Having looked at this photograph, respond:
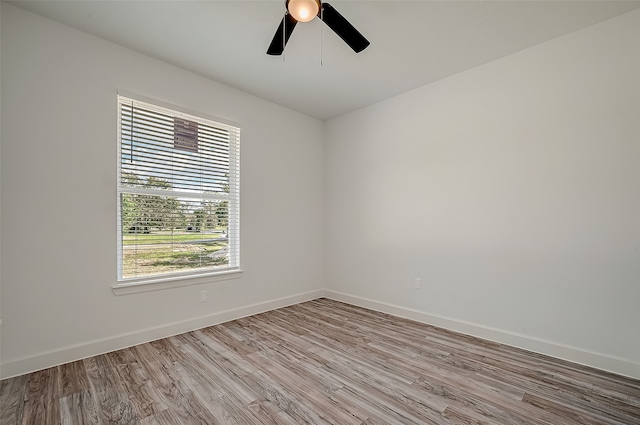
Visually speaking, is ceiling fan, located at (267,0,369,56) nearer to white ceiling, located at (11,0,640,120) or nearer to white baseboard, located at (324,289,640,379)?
white ceiling, located at (11,0,640,120)

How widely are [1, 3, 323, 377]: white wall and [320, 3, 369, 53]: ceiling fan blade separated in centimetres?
195

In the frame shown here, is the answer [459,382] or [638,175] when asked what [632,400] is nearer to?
[459,382]

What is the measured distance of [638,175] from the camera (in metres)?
2.22

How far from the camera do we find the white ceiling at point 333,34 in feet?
7.25

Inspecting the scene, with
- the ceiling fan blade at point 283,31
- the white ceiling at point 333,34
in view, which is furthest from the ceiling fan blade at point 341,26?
the white ceiling at point 333,34

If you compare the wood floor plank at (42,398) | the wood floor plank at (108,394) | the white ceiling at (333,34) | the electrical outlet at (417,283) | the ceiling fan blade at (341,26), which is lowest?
the wood floor plank at (108,394)

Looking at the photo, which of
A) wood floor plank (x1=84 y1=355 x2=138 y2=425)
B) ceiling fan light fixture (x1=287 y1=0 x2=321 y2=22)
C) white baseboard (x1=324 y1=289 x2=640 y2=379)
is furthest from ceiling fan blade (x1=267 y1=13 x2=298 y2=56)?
white baseboard (x1=324 y1=289 x2=640 y2=379)

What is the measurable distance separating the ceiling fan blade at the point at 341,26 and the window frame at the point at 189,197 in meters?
1.96

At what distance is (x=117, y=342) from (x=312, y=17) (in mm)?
3057

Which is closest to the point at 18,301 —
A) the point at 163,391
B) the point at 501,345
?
the point at 163,391

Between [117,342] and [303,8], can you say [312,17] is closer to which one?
[303,8]

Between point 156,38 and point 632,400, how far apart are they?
449 cm

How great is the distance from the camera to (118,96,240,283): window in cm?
278

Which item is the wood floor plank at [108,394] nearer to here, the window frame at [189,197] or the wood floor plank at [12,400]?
the wood floor plank at [12,400]
